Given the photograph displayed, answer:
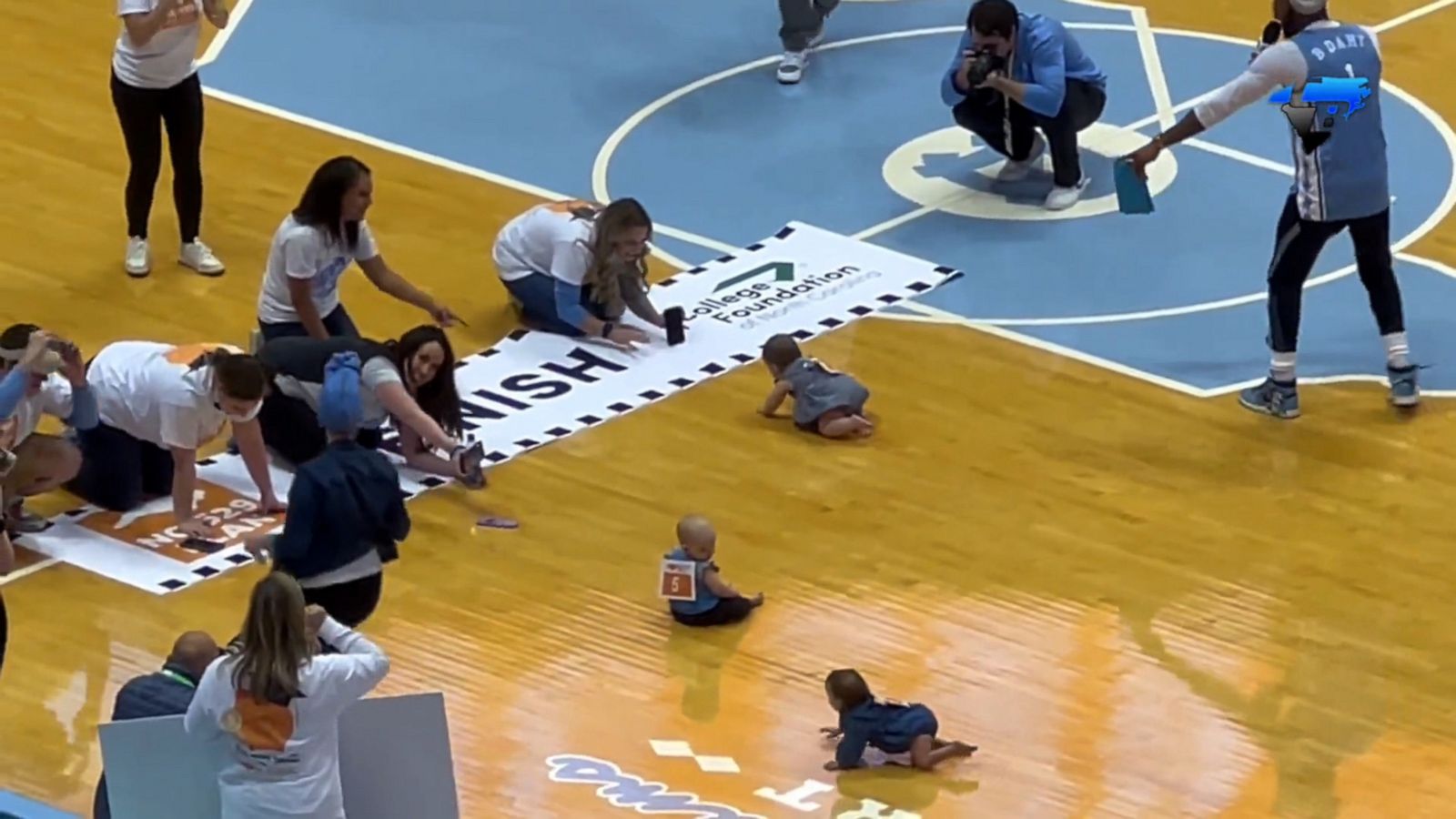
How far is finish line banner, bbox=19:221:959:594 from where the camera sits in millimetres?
11211

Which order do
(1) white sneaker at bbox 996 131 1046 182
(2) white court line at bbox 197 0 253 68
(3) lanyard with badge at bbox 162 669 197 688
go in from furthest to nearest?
(2) white court line at bbox 197 0 253 68
(1) white sneaker at bbox 996 131 1046 182
(3) lanyard with badge at bbox 162 669 197 688

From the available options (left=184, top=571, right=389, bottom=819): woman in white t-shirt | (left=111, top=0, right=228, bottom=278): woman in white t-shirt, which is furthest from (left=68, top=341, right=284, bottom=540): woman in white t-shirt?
(left=184, top=571, right=389, bottom=819): woman in white t-shirt

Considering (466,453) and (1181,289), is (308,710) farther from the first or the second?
(1181,289)

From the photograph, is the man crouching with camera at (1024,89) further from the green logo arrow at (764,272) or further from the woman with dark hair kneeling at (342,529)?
the woman with dark hair kneeling at (342,529)

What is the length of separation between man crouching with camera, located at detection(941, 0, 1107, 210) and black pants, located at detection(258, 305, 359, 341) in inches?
140

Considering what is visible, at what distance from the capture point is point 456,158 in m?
15.0

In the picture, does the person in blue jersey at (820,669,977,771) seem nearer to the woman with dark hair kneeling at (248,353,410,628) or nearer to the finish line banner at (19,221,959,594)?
the woman with dark hair kneeling at (248,353,410,628)

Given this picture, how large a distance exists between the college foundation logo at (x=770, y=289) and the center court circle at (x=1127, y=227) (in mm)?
403

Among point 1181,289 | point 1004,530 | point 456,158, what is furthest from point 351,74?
point 1004,530

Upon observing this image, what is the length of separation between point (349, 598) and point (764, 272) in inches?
179

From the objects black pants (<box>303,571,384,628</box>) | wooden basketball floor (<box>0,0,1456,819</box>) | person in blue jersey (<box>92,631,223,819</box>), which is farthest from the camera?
wooden basketball floor (<box>0,0,1456,819</box>)

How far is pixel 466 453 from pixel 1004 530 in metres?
2.05

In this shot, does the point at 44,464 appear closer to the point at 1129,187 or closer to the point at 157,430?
the point at 157,430

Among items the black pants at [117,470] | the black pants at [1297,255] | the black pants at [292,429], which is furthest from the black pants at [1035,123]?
the black pants at [117,470]
